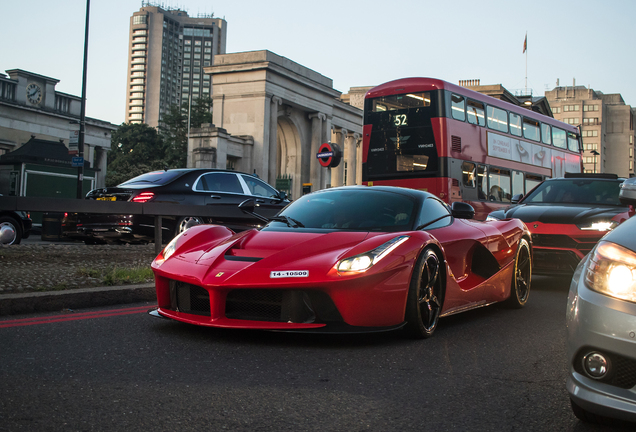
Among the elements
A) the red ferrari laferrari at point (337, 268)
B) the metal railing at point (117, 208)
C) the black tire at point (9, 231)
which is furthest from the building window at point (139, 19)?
the red ferrari laferrari at point (337, 268)

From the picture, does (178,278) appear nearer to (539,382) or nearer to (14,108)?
(539,382)

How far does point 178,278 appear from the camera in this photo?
4.50 metres

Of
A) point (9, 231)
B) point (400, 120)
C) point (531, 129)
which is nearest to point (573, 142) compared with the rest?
point (531, 129)

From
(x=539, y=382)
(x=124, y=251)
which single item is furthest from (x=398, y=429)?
(x=124, y=251)

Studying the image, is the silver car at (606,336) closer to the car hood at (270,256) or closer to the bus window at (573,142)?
the car hood at (270,256)

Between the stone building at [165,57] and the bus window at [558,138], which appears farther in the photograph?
the stone building at [165,57]

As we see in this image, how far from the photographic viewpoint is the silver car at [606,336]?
8.00 ft

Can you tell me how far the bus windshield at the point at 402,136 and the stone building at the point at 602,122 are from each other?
11930cm

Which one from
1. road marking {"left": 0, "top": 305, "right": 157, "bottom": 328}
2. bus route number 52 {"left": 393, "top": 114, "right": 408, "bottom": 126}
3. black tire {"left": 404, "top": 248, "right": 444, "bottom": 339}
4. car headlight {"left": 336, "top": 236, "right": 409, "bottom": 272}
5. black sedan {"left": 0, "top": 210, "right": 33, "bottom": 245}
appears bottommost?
road marking {"left": 0, "top": 305, "right": 157, "bottom": 328}

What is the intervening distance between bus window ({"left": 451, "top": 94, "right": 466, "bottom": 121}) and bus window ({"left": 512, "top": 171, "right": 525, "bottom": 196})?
128 inches

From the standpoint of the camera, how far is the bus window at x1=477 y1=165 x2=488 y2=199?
57.6 feet

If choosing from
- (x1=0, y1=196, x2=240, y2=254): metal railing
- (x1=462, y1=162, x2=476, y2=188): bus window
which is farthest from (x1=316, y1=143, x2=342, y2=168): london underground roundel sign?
(x1=0, y1=196, x2=240, y2=254): metal railing

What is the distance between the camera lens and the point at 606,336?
2482 mm

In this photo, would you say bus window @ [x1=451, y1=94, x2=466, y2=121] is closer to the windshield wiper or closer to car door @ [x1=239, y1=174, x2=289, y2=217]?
car door @ [x1=239, y1=174, x2=289, y2=217]
